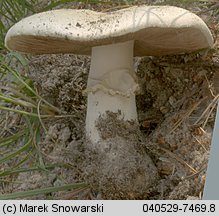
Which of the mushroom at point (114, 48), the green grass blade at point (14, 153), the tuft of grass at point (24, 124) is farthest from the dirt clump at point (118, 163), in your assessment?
the green grass blade at point (14, 153)

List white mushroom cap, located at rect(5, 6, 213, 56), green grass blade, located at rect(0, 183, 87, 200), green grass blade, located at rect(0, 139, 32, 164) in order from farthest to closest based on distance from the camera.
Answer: green grass blade, located at rect(0, 139, 32, 164)
green grass blade, located at rect(0, 183, 87, 200)
white mushroom cap, located at rect(5, 6, 213, 56)

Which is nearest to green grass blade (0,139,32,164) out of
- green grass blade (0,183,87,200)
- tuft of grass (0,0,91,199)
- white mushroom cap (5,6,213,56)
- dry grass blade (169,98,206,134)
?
tuft of grass (0,0,91,199)

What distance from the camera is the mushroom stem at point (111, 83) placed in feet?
5.62

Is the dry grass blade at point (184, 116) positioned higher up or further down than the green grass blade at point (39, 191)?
higher up

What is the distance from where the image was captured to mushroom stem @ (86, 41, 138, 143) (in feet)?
5.62

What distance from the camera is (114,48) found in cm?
171

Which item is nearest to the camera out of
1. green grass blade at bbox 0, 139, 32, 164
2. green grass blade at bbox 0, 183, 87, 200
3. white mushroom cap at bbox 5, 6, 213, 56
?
white mushroom cap at bbox 5, 6, 213, 56

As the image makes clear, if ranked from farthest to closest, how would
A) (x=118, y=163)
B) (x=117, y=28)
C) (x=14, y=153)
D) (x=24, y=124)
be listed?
1. (x=24, y=124)
2. (x=14, y=153)
3. (x=118, y=163)
4. (x=117, y=28)

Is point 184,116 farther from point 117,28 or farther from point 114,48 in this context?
point 117,28

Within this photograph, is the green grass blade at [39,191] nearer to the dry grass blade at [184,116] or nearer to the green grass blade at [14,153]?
the green grass blade at [14,153]

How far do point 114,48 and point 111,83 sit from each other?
129 mm

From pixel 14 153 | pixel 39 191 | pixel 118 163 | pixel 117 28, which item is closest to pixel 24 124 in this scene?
pixel 14 153

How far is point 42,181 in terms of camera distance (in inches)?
77.6

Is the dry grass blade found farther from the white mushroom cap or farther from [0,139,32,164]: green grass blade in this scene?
[0,139,32,164]: green grass blade
